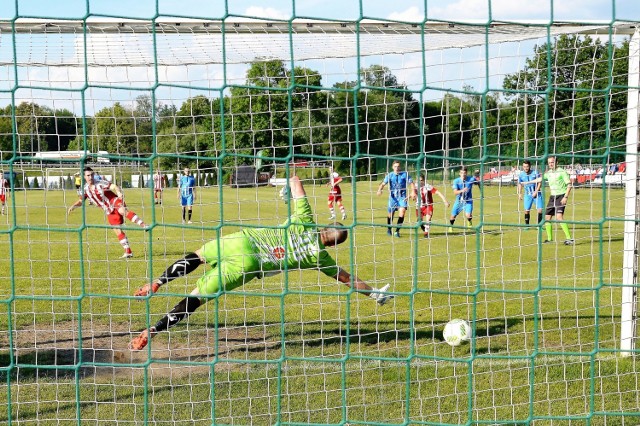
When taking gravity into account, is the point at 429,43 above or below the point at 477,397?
above

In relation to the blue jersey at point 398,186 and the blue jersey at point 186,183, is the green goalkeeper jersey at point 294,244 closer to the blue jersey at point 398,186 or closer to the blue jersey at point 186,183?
the blue jersey at point 186,183

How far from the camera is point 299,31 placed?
533 centimetres

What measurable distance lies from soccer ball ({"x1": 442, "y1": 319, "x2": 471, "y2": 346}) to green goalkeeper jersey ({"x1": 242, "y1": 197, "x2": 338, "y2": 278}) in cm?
119

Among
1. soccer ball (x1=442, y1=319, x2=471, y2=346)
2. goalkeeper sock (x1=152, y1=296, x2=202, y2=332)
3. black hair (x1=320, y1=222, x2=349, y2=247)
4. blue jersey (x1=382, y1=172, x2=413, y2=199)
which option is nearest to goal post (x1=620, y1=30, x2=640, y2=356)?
soccer ball (x1=442, y1=319, x2=471, y2=346)

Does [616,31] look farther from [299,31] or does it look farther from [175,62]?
[175,62]

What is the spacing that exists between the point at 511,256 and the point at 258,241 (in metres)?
7.82

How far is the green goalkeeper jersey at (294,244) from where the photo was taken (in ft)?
18.5

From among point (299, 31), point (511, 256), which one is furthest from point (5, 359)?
point (511, 256)

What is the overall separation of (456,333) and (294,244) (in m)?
1.67

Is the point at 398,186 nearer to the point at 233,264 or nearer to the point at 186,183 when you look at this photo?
the point at 186,183

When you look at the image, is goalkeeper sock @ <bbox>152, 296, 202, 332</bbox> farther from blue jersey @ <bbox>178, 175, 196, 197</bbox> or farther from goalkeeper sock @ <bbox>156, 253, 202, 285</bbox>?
blue jersey @ <bbox>178, 175, 196, 197</bbox>

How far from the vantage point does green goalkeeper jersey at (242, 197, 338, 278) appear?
5652 mm

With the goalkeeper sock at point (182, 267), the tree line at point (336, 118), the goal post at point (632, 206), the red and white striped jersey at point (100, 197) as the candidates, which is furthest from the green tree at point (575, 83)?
the red and white striped jersey at point (100, 197)

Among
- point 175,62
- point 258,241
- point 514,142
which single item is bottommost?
point 258,241
